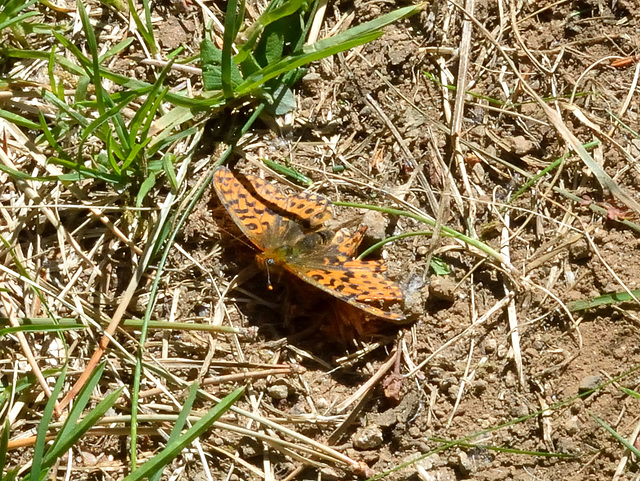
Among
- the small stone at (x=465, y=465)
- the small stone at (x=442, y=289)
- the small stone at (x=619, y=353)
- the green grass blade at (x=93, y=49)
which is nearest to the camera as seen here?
the green grass blade at (x=93, y=49)

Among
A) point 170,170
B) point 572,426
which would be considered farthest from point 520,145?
point 170,170

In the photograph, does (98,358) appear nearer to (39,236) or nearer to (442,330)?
(39,236)

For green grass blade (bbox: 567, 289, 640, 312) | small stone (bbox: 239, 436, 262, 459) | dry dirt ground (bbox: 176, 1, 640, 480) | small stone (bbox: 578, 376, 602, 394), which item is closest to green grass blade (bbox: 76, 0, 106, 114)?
dry dirt ground (bbox: 176, 1, 640, 480)

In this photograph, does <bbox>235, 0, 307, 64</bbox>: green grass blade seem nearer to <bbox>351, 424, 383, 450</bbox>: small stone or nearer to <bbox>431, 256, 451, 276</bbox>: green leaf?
<bbox>431, 256, 451, 276</bbox>: green leaf

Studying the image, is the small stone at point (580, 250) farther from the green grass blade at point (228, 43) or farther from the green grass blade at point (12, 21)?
the green grass blade at point (12, 21)

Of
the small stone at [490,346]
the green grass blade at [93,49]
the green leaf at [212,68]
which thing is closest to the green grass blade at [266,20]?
the green leaf at [212,68]

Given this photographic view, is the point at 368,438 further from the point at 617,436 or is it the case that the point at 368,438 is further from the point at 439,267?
the point at 617,436

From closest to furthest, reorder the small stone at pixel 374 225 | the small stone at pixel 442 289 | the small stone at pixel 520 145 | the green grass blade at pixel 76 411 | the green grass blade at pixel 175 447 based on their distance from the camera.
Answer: the green grass blade at pixel 175 447 → the green grass blade at pixel 76 411 → the small stone at pixel 442 289 → the small stone at pixel 374 225 → the small stone at pixel 520 145
